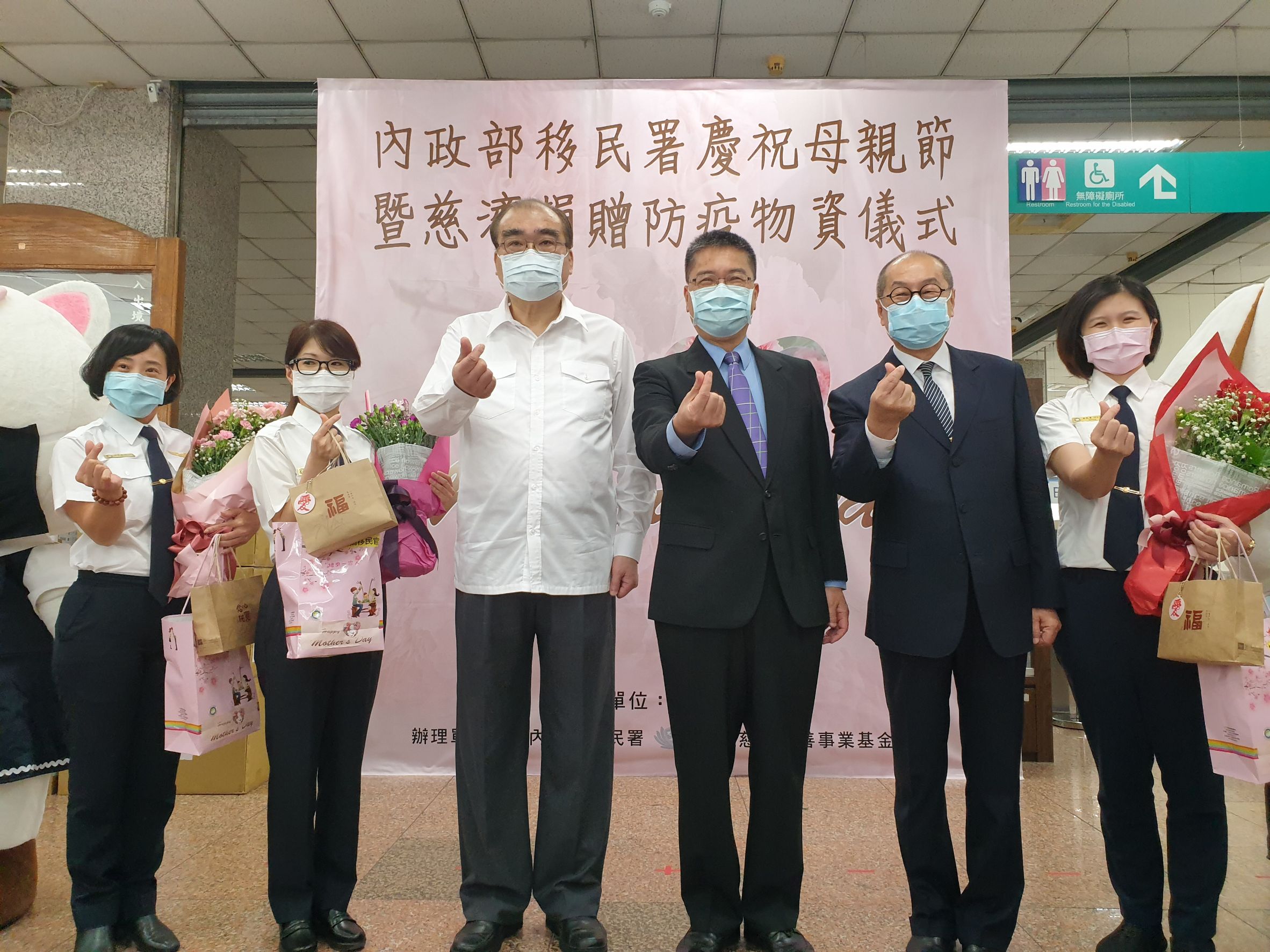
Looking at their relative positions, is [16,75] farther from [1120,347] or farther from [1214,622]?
[1214,622]

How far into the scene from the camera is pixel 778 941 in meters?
1.94

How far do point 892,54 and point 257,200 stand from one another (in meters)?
4.46

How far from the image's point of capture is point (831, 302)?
383 centimetres

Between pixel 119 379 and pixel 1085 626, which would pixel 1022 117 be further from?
pixel 119 379

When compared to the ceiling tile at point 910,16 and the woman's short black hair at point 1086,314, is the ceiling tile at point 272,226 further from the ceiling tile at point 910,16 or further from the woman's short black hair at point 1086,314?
the woman's short black hair at point 1086,314

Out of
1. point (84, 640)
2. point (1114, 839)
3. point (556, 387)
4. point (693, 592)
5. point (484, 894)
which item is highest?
point (556, 387)

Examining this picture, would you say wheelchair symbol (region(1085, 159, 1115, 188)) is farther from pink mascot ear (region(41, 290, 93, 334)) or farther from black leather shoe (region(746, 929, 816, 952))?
pink mascot ear (region(41, 290, 93, 334))

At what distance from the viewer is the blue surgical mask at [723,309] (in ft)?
6.72

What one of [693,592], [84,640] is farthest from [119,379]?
[693,592]

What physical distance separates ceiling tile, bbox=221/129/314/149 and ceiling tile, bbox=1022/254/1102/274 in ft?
19.8

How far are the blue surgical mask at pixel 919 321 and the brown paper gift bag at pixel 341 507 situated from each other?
4.02 ft

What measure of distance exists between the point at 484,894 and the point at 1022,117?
453 centimetres

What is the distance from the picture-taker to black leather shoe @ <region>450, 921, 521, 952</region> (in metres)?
1.98

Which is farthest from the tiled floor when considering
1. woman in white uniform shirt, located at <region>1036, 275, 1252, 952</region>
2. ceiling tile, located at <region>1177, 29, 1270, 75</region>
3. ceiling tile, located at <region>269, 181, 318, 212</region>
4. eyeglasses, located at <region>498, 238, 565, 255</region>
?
ceiling tile, located at <region>269, 181, 318, 212</region>
